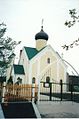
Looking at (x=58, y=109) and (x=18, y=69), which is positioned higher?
(x=18, y=69)

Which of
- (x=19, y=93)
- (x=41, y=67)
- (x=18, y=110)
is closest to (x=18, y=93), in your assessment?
(x=19, y=93)

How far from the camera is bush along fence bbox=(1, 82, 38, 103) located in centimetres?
1311

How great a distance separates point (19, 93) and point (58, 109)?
2.36m

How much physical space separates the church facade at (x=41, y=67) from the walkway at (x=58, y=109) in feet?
79.8

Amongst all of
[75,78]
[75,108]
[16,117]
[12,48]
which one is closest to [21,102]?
[16,117]

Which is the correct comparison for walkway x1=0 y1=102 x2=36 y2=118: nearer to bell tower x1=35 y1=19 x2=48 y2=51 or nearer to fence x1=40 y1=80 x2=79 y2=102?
fence x1=40 y1=80 x2=79 y2=102

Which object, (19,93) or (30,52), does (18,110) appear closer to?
(19,93)

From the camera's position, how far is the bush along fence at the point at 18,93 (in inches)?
516

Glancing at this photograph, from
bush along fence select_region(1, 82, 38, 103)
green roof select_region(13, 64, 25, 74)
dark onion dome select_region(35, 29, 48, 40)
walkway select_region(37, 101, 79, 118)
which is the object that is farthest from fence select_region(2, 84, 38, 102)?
dark onion dome select_region(35, 29, 48, 40)

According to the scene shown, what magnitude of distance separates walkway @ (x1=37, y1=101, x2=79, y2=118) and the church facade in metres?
24.3

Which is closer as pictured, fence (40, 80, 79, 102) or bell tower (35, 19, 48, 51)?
fence (40, 80, 79, 102)

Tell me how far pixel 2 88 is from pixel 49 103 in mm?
2560

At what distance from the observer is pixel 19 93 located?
1345 centimetres

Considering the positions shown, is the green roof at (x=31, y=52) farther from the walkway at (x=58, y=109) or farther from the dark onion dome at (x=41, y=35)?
the walkway at (x=58, y=109)
